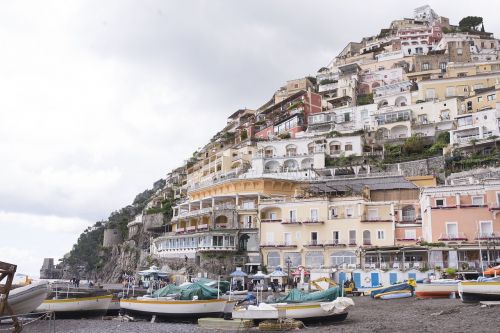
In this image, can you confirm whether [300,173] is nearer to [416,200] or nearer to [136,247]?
[416,200]

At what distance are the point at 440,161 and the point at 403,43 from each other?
50.9 metres

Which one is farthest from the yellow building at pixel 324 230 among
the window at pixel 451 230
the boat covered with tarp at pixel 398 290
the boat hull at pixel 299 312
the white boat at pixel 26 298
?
the white boat at pixel 26 298

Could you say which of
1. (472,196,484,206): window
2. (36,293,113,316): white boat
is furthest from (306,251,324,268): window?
(36,293,113,316): white boat

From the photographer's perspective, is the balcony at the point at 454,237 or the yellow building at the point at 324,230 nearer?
the balcony at the point at 454,237

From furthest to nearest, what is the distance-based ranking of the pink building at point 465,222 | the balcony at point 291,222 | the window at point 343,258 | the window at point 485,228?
the balcony at point 291,222
the window at point 343,258
the window at point 485,228
the pink building at point 465,222

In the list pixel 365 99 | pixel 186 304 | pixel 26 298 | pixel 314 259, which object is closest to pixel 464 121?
pixel 365 99

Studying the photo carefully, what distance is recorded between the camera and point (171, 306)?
85.3ft

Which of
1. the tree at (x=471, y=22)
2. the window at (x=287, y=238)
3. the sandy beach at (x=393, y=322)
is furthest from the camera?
the tree at (x=471, y=22)

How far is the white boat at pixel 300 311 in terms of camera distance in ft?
72.5

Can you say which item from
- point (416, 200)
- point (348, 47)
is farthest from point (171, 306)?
point (348, 47)

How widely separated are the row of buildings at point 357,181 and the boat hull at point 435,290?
25.7ft

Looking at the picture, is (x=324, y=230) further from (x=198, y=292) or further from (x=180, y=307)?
(x=180, y=307)

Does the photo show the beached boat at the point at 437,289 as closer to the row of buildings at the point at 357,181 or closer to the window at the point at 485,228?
the row of buildings at the point at 357,181

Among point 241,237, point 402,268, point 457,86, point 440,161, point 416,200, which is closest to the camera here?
point 402,268
